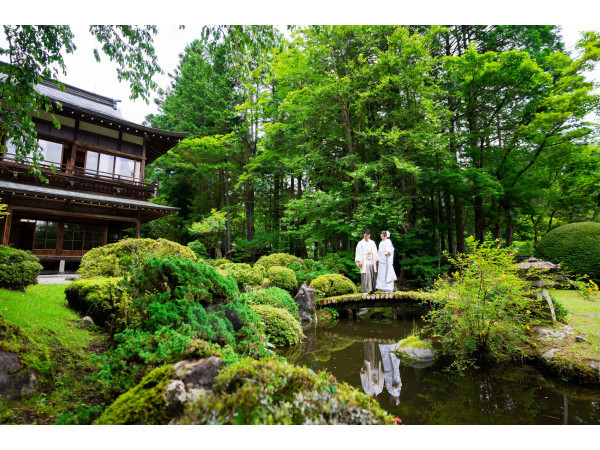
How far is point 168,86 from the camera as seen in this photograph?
89.2ft

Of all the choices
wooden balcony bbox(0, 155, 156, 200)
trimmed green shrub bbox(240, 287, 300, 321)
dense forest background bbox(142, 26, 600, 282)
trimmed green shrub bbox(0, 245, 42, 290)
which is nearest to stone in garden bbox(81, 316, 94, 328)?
trimmed green shrub bbox(0, 245, 42, 290)

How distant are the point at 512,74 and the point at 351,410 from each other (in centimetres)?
1351

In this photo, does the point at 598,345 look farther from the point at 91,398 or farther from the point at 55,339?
the point at 55,339

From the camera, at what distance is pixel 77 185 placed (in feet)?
41.1

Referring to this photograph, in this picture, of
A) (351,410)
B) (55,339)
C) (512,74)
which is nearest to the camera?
(351,410)

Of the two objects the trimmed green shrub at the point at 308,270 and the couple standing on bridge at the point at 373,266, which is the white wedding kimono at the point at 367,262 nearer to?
the couple standing on bridge at the point at 373,266

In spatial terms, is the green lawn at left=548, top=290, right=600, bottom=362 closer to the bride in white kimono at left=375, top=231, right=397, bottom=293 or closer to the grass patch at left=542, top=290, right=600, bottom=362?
the grass patch at left=542, top=290, right=600, bottom=362

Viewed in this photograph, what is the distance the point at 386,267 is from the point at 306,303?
105 inches

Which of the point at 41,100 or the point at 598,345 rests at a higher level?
the point at 41,100

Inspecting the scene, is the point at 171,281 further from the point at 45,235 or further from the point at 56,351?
the point at 45,235

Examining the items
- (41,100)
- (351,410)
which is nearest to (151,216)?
(41,100)

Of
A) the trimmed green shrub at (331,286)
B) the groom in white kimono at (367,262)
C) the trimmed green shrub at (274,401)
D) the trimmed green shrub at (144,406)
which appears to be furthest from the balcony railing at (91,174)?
the trimmed green shrub at (274,401)

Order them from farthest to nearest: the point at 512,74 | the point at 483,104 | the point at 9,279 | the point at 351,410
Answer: the point at 483,104 < the point at 512,74 < the point at 9,279 < the point at 351,410

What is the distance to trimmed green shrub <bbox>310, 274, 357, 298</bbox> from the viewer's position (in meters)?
9.22
